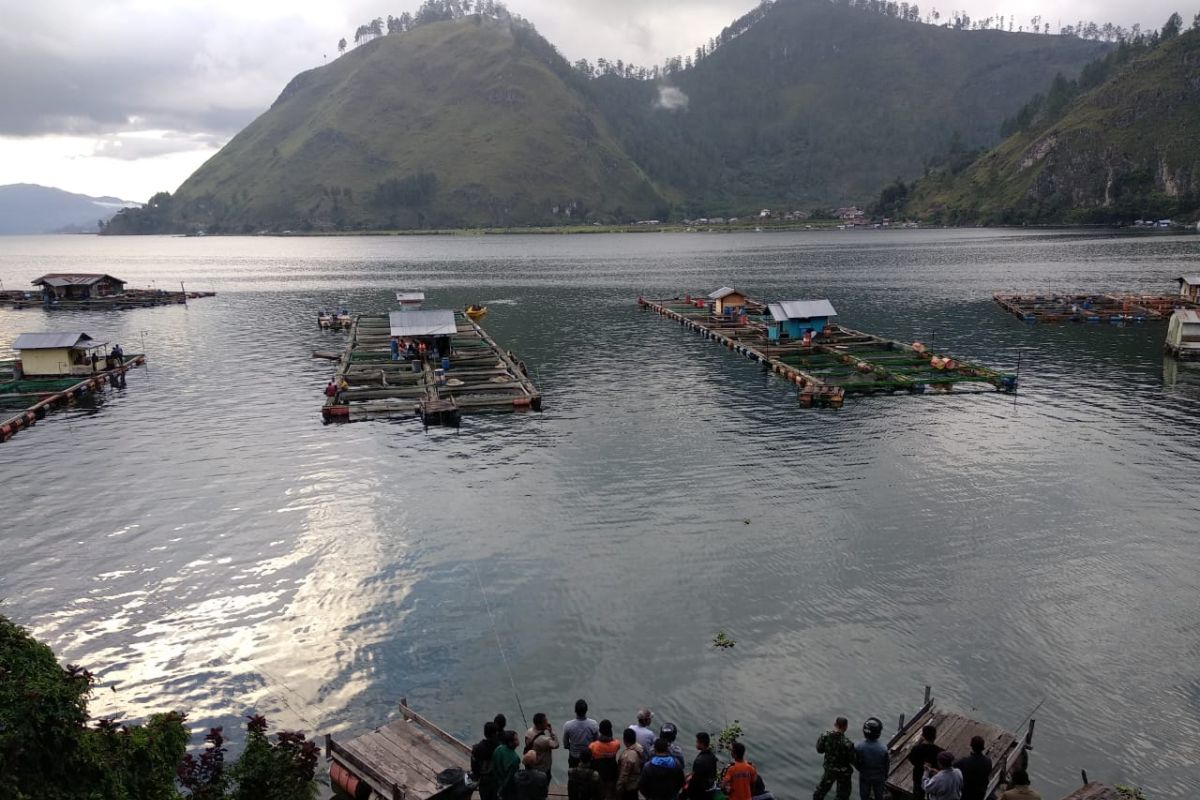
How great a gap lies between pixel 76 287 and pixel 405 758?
136m

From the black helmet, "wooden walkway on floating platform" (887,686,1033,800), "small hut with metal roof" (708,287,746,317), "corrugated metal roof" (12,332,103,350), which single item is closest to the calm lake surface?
"wooden walkway on floating platform" (887,686,1033,800)

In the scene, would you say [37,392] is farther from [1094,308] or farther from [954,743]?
[1094,308]

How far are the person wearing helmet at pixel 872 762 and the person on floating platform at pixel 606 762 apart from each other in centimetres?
518

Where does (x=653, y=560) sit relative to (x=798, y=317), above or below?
below

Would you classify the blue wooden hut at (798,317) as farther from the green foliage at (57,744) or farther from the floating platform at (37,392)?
the green foliage at (57,744)

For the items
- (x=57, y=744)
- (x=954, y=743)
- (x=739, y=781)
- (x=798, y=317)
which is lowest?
(x=954, y=743)

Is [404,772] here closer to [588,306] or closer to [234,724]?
[234,724]

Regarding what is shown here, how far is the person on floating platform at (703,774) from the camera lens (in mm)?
15266

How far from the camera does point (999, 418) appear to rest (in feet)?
169

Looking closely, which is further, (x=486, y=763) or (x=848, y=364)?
(x=848, y=364)

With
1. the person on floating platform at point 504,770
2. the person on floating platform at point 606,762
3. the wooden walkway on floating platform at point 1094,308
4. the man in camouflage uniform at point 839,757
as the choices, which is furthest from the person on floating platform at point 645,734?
the wooden walkway on floating platform at point 1094,308

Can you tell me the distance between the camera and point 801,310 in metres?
74.7

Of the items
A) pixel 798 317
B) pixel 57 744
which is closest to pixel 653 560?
pixel 57 744

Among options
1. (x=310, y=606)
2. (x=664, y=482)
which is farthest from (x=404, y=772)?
(x=664, y=482)
